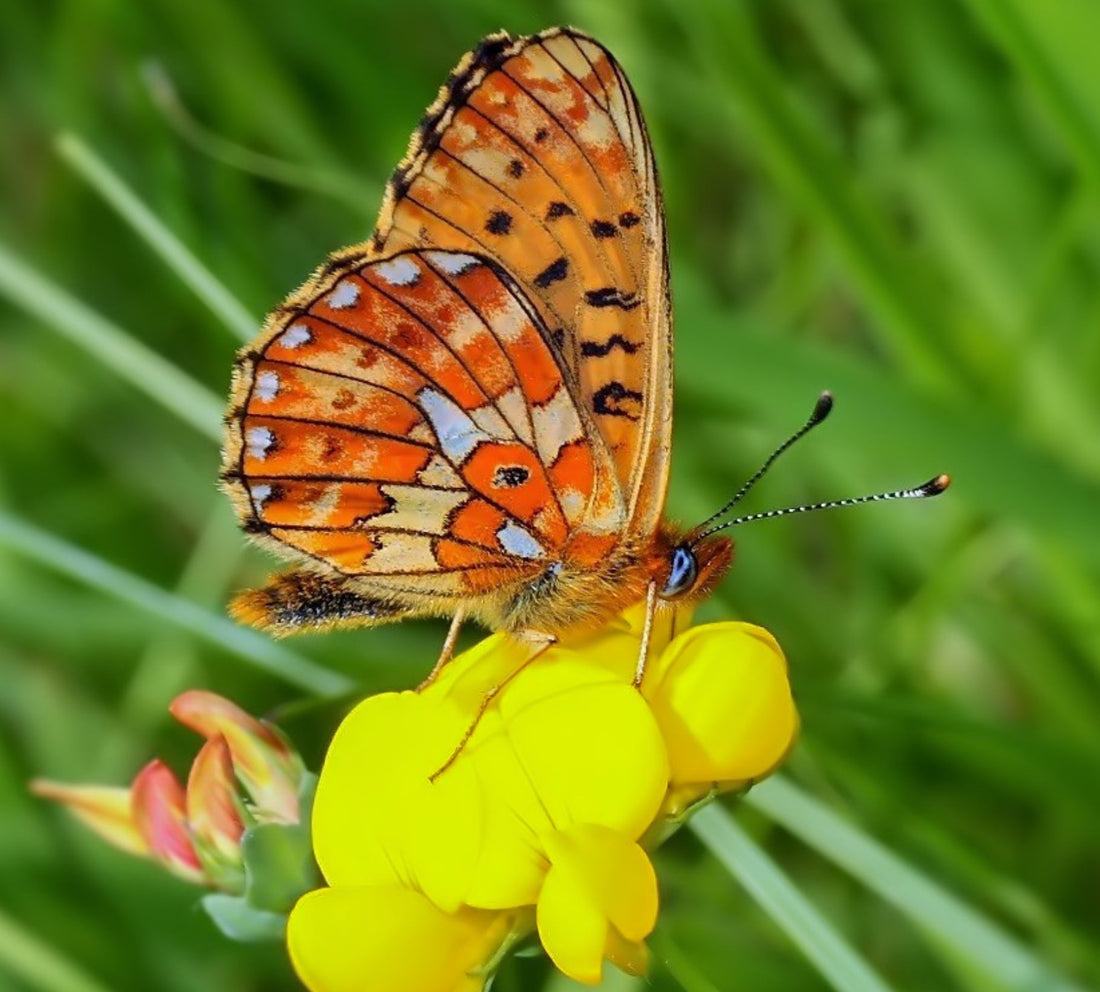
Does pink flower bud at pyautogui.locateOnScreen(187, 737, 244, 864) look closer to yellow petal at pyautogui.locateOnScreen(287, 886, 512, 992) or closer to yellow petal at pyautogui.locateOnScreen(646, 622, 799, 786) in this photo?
yellow petal at pyautogui.locateOnScreen(287, 886, 512, 992)

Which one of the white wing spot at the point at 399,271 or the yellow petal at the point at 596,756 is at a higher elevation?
the white wing spot at the point at 399,271

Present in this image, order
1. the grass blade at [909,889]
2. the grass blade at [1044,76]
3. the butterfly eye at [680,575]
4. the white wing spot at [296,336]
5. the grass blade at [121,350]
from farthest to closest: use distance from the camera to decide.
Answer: the grass blade at [121,350]
the grass blade at [1044,76]
the white wing spot at [296,336]
the butterfly eye at [680,575]
the grass blade at [909,889]

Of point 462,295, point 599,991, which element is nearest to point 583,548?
point 462,295

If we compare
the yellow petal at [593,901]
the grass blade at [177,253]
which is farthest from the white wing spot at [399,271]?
the yellow petal at [593,901]

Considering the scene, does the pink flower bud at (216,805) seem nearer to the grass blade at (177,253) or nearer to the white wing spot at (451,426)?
the white wing spot at (451,426)

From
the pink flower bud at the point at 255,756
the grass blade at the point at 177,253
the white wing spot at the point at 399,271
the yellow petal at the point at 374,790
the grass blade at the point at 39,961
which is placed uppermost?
the white wing spot at the point at 399,271
